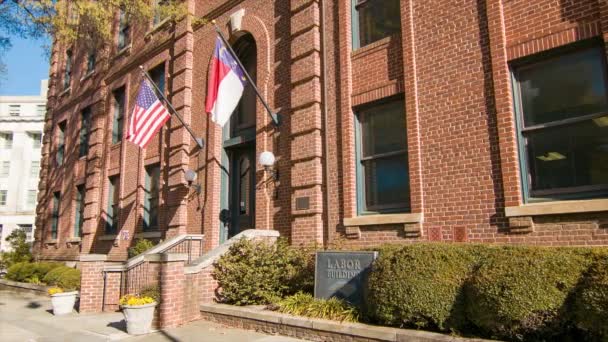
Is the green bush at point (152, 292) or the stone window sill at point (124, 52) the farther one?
the stone window sill at point (124, 52)

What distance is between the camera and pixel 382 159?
9.38 m

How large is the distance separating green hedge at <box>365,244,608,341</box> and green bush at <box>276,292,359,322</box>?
356mm

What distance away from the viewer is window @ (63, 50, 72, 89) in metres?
24.1

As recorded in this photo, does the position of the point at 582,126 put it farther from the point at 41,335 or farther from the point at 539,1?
the point at 41,335

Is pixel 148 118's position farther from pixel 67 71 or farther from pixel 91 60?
pixel 67 71

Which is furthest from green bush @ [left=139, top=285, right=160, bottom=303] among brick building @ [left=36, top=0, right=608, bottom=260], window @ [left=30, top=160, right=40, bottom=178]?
window @ [left=30, top=160, right=40, bottom=178]

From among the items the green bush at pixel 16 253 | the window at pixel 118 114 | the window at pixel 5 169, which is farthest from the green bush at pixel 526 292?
the window at pixel 5 169

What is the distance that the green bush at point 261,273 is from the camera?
9070mm

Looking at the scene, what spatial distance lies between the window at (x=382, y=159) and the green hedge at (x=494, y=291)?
222cm

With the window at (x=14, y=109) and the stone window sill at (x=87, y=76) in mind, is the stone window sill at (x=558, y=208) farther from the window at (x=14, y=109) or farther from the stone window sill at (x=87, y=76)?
the window at (x=14, y=109)

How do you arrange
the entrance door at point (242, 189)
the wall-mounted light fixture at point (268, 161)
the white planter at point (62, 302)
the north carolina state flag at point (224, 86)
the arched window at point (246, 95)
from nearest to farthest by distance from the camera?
the north carolina state flag at point (224, 86) → the wall-mounted light fixture at point (268, 161) → the white planter at point (62, 302) → the entrance door at point (242, 189) → the arched window at point (246, 95)

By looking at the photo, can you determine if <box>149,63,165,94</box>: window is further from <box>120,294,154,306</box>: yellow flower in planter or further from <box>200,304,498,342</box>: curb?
<box>200,304,498,342</box>: curb

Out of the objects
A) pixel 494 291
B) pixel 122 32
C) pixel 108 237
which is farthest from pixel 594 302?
pixel 122 32

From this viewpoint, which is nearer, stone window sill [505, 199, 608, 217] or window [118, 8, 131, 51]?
stone window sill [505, 199, 608, 217]
